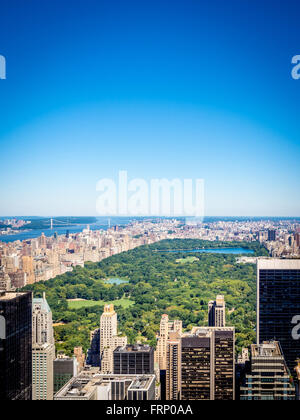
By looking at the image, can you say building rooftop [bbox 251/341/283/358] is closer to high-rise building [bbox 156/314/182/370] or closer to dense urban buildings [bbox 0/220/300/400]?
dense urban buildings [bbox 0/220/300/400]

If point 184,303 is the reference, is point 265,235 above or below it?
above

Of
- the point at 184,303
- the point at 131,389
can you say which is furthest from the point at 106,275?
the point at 131,389

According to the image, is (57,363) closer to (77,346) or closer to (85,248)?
(77,346)

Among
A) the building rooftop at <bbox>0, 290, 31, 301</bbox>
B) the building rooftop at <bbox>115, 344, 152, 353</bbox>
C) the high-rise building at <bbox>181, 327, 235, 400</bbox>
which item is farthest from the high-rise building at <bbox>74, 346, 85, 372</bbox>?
the high-rise building at <bbox>181, 327, 235, 400</bbox>

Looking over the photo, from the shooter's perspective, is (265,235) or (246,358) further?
(265,235)

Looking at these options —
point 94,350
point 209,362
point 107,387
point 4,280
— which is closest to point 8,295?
point 4,280

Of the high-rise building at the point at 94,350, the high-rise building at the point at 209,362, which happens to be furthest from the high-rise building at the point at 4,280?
the high-rise building at the point at 209,362

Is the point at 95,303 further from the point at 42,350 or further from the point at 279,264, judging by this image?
the point at 279,264
